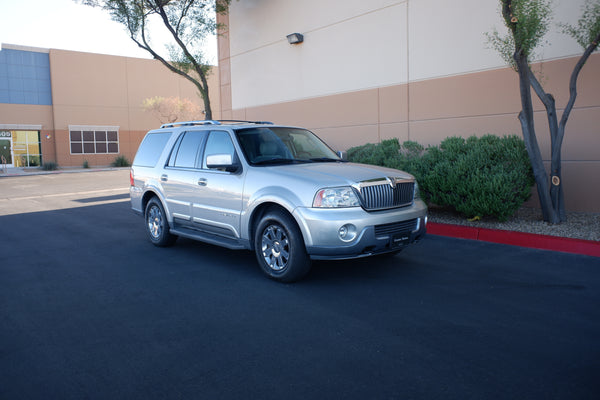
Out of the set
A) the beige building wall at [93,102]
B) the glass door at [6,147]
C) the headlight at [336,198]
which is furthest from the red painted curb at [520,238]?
the glass door at [6,147]

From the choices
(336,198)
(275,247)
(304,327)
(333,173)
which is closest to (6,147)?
(275,247)

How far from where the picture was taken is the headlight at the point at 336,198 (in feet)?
17.8

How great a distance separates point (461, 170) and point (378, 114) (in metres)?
4.90

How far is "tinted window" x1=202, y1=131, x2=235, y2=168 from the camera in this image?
6746mm

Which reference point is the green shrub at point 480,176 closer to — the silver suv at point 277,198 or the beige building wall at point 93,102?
the silver suv at point 277,198

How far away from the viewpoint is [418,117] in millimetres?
12062

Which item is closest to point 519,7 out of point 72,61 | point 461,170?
point 461,170

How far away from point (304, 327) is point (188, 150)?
3.98 meters

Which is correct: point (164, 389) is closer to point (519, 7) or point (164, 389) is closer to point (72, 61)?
point (519, 7)

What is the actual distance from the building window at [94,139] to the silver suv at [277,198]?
1452 inches

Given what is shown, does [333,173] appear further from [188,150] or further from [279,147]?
[188,150]

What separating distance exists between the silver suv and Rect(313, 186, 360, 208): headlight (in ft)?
0.04

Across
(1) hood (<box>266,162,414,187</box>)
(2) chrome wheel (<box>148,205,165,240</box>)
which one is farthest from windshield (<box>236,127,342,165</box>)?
(2) chrome wheel (<box>148,205,165,240</box>)

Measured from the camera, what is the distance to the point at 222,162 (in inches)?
245
